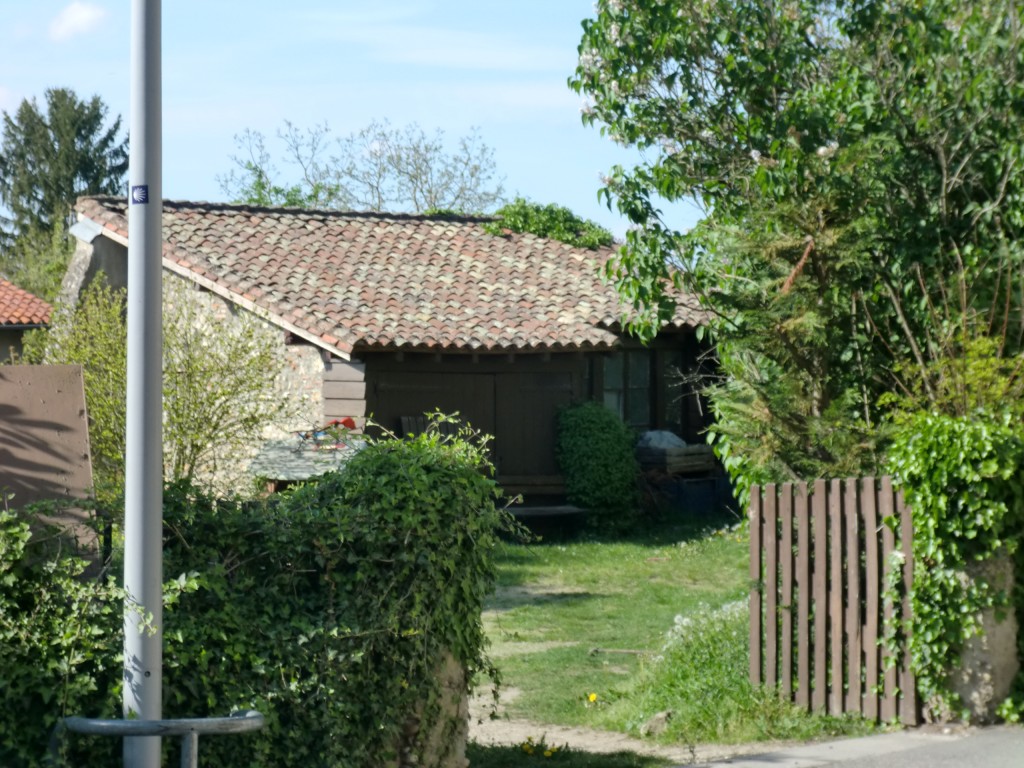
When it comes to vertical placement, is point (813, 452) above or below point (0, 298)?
below

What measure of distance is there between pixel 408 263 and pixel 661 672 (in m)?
14.4

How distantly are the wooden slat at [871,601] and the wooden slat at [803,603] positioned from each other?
381 mm

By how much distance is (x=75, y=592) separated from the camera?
16.2ft

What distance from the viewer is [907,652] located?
739 cm

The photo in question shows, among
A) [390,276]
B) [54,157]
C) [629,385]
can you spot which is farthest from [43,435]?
[54,157]

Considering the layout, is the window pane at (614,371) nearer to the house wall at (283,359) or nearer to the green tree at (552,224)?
the green tree at (552,224)

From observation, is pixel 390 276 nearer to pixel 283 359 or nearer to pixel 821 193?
pixel 283 359

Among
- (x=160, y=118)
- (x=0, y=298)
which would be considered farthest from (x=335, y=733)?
(x=0, y=298)

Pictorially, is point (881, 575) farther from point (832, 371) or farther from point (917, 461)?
point (832, 371)

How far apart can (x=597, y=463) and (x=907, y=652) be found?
1282 centimetres

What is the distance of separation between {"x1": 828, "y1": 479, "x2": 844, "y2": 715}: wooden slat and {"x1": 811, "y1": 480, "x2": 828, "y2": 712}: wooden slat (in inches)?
1.6

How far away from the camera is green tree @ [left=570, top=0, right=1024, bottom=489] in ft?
29.5

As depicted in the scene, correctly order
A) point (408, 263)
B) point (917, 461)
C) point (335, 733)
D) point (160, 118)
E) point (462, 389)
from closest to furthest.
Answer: point (160, 118) < point (335, 733) < point (917, 461) < point (462, 389) < point (408, 263)

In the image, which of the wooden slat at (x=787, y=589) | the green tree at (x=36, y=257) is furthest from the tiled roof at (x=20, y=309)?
the wooden slat at (x=787, y=589)
